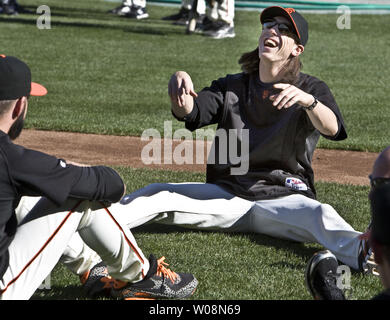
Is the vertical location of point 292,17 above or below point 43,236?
above

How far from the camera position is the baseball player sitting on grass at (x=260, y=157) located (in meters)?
5.18

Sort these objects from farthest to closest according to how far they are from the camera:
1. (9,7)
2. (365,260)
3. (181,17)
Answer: (181,17) → (9,7) → (365,260)

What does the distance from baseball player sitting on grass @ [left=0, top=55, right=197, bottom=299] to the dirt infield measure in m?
3.53

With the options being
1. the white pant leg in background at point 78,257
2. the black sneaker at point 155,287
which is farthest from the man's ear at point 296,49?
the white pant leg in background at point 78,257

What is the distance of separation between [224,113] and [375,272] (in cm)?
147

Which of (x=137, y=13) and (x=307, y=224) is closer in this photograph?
(x=307, y=224)

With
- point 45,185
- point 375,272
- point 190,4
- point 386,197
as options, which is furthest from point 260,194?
point 190,4

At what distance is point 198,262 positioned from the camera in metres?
4.88

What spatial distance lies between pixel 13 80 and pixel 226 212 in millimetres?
2142

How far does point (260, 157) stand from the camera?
528 centimetres

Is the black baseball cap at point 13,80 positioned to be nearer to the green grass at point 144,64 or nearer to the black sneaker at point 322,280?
the black sneaker at point 322,280

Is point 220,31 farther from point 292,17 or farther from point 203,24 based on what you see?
point 292,17

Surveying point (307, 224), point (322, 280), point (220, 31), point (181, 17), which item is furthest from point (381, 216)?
point (181, 17)

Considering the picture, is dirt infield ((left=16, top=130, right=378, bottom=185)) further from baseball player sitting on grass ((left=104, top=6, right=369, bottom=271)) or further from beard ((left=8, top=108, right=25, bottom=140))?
beard ((left=8, top=108, right=25, bottom=140))
